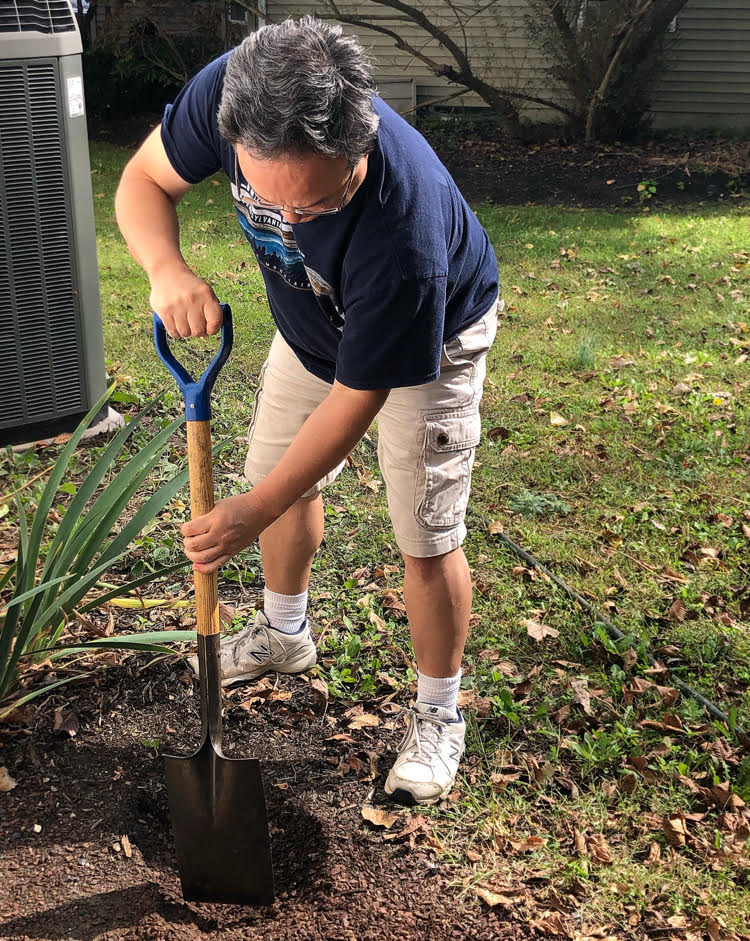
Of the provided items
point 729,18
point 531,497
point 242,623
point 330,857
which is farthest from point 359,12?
point 330,857

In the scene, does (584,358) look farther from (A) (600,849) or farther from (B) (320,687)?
(A) (600,849)

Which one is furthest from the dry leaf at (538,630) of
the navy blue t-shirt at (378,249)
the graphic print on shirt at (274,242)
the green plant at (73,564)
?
the graphic print on shirt at (274,242)

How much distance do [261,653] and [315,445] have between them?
46.3 inches

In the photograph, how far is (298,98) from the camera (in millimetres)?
1478

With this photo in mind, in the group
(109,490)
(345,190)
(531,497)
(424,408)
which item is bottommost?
(531,497)

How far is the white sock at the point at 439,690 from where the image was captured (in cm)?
255

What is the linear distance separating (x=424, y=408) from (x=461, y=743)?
97cm

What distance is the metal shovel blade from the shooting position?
2.17 meters

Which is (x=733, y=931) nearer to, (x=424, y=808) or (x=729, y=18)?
(x=424, y=808)

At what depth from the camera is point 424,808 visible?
2480 millimetres

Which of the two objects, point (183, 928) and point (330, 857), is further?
point (330, 857)

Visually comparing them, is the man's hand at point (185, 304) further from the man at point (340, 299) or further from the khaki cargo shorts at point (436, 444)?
the khaki cargo shorts at point (436, 444)

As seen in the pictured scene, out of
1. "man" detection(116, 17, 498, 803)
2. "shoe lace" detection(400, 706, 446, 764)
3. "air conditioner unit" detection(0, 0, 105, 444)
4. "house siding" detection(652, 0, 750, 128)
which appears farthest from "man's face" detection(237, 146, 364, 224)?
"house siding" detection(652, 0, 750, 128)

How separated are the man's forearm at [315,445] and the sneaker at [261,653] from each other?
106 cm
